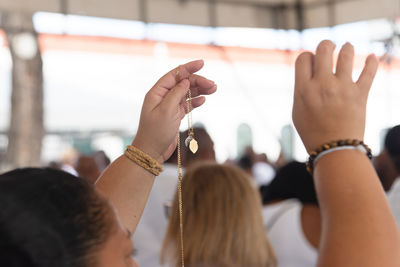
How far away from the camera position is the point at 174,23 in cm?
688

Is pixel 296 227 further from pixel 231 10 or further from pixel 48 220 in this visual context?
pixel 231 10

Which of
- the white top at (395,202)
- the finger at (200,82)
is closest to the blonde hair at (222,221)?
the white top at (395,202)

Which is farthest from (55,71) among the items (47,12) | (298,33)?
(298,33)

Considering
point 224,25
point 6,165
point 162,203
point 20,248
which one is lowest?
point 6,165

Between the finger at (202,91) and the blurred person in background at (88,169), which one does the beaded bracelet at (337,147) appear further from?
the blurred person in background at (88,169)

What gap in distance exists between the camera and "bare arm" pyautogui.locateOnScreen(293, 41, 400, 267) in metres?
0.59

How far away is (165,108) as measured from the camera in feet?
2.91

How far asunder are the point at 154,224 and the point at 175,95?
176cm

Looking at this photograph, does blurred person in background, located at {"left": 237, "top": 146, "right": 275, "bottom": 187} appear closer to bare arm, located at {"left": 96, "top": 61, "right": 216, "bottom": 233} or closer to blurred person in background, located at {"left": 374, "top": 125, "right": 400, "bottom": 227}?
blurred person in background, located at {"left": 374, "top": 125, "right": 400, "bottom": 227}

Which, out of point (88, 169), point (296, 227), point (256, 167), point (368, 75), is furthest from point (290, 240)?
point (256, 167)

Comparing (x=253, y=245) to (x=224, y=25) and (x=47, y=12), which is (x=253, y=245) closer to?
(x=47, y=12)

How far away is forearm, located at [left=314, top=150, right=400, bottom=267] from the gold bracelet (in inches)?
14.7

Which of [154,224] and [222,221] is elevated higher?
[222,221]

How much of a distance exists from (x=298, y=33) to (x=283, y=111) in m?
1.79
